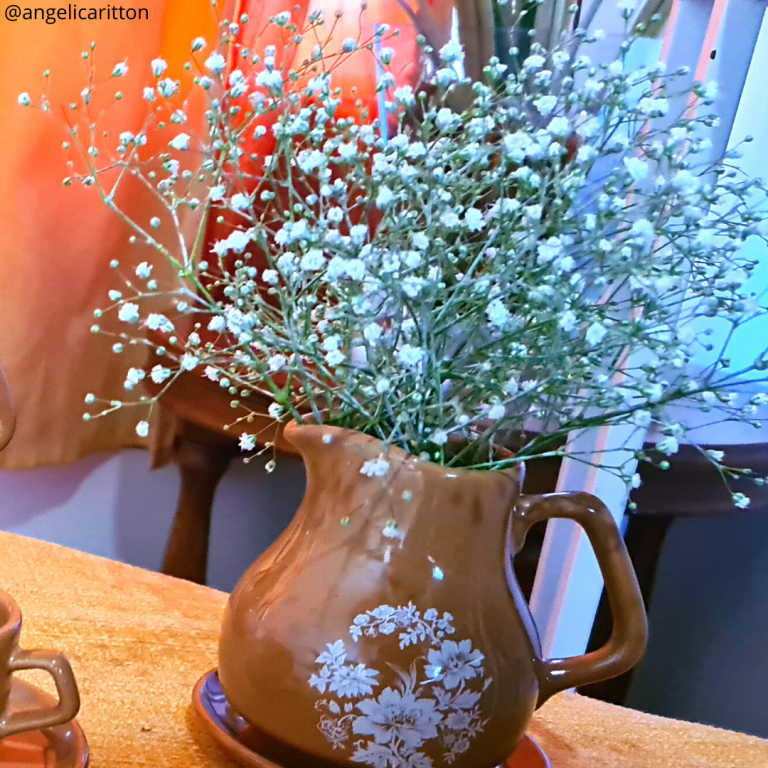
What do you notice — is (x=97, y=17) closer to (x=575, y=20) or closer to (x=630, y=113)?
(x=575, y=20)

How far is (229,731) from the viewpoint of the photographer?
0.42 metres

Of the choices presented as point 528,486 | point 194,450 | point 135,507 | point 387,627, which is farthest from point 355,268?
point 135,507

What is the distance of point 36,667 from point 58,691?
0.02 m

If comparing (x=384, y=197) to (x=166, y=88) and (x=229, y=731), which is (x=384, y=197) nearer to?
(x=166, y=88)

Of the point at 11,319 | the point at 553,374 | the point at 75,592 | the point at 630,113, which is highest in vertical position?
the point at 630,113

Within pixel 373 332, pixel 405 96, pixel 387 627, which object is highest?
pixel 405 96

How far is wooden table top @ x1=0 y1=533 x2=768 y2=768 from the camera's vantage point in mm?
435

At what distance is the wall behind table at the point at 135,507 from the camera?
1.09 m

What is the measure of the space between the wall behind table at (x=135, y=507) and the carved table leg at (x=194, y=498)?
11 mm

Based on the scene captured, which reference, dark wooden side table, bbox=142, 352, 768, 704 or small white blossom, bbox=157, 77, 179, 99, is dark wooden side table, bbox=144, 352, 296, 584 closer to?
dark wooden side table, bbox=142, 352, 768, 704

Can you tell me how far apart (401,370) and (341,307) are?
1.6 inches

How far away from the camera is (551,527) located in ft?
2.85

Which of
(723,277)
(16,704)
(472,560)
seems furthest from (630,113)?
(16,704)

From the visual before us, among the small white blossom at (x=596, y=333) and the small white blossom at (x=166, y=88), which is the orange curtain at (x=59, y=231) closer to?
the small white blossom at (x=166, y=88)
